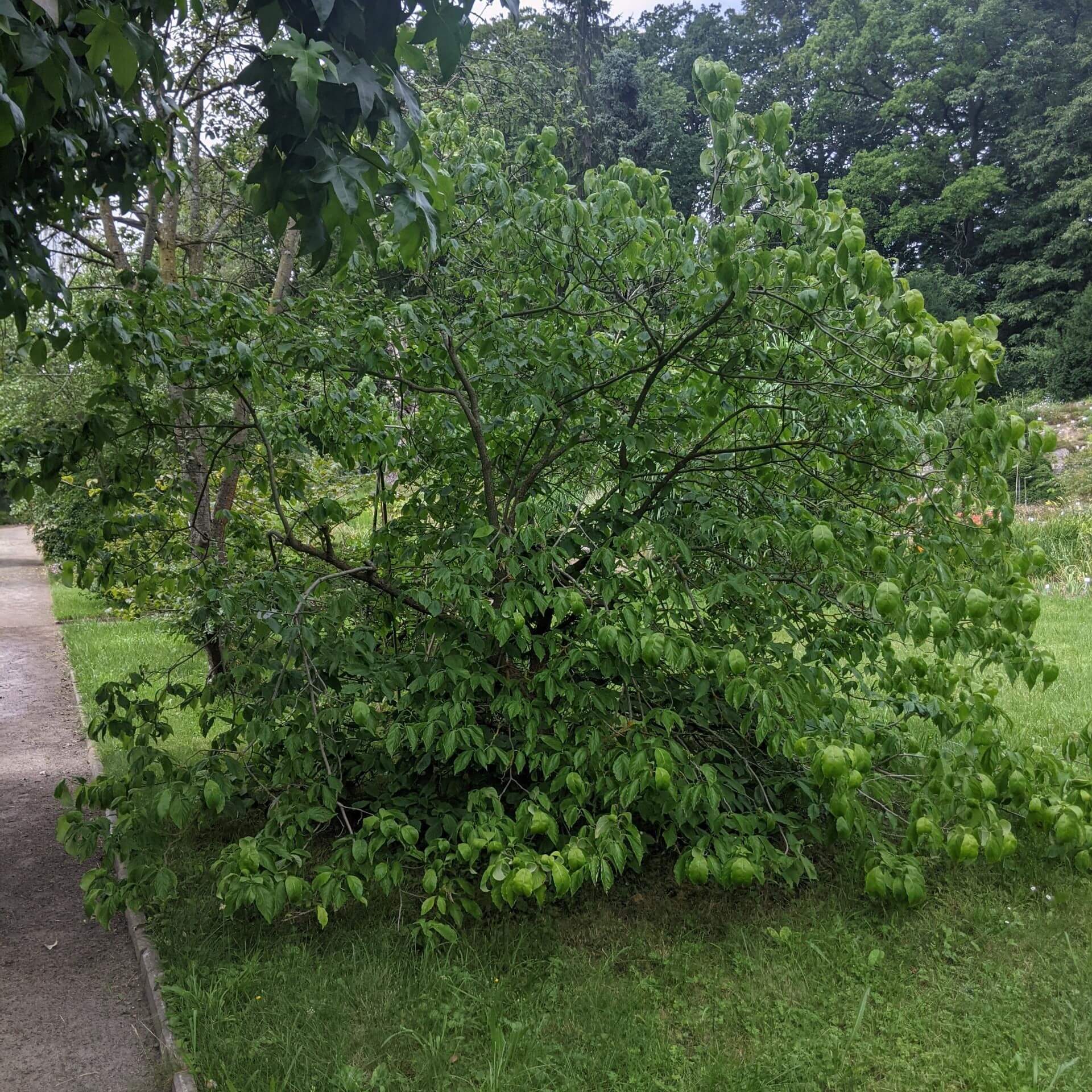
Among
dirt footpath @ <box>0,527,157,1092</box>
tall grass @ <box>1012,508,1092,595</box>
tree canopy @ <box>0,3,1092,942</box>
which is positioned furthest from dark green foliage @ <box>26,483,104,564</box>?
tall grass @ <box>1012,508,1092,595</box>

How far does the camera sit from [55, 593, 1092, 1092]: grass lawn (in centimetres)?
295

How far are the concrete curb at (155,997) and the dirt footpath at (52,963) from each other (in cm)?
4

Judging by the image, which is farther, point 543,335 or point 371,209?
point 543,335

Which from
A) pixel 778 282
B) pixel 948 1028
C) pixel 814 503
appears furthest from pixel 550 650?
pixel 948 1028

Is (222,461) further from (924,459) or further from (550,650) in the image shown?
(924,459)

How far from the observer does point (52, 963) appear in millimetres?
3822

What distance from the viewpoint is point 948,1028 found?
3107 millimetres

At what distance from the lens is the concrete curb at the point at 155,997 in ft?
9.81

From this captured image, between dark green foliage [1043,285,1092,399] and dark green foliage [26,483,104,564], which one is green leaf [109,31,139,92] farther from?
dark green foliage [1043,285,1092,399]

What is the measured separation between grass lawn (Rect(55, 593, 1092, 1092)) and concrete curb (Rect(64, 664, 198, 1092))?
0.15 ft

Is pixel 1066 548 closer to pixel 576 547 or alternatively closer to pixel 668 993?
pixel 576 547

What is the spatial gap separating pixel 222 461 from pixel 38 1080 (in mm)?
2523

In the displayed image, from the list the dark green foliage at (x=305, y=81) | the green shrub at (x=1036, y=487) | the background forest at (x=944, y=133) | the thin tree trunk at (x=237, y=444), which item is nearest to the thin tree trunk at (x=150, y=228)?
the thin tree trunk at (x=237, y=444)

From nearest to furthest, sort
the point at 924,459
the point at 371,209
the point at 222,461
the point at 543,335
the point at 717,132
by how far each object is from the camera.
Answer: the point at 371,209 < the point at 717,132 < the point at 924,459 < the point at 543,335 < the point at 222,461
